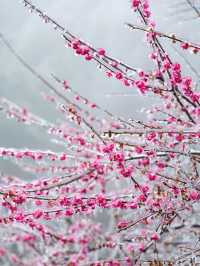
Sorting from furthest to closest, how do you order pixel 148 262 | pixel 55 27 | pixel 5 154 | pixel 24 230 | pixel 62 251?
pixel 24 230 < pixel 62 251 < pixel 5 154 < pixel 148 262 < pixel 55 27

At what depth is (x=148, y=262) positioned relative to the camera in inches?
170

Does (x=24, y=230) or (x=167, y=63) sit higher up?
(x=167, y=63)

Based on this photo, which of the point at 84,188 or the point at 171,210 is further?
the point at 84,188

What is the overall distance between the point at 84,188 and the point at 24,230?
25.8ft

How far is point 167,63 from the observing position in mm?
3965

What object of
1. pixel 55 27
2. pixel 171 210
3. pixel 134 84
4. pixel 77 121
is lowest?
pixel 171 210

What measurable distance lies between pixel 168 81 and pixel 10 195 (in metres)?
1.85

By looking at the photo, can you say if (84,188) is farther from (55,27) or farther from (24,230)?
(24,230)

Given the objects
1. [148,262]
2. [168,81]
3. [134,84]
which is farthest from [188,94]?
[148,262]

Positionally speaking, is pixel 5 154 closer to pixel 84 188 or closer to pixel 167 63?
pixel 84 188

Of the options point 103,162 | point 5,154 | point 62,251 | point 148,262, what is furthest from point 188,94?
point 62,251

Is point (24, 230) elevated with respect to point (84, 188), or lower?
lower

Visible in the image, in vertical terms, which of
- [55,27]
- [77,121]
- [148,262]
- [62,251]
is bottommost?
[62,251]

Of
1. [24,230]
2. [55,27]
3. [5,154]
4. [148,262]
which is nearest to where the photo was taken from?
[55,27]
